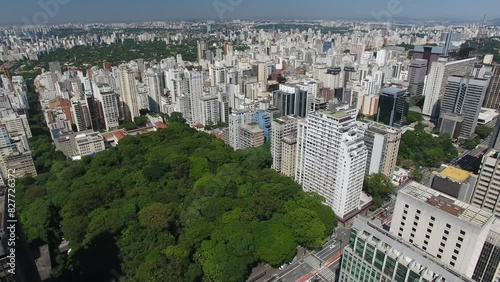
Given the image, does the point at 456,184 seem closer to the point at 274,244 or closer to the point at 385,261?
the point at 385,261

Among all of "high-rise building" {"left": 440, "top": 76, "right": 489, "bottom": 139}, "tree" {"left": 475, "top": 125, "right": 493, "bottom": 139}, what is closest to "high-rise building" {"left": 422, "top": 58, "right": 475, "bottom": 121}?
"high-rise building" {"left": 440, "top": 76, "right": 489, "bottom": 139}

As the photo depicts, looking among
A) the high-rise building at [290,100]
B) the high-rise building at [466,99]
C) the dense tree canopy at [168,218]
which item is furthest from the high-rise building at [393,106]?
the dense tree canopy at [168,218]

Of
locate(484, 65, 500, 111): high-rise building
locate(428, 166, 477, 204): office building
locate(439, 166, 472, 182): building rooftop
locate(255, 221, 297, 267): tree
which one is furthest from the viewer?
locate(484, 65, 500, 111): high-rise building

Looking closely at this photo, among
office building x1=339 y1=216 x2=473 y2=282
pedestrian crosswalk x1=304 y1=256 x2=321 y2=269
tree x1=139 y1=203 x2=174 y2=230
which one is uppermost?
office building x1=339 y1=216 x2=473 y2=282

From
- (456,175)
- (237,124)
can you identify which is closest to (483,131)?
(456,175)

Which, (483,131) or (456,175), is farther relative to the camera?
(483,131)

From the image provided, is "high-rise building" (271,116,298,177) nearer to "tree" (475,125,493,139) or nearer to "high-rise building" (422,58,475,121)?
"tree" (475,125,493,139)

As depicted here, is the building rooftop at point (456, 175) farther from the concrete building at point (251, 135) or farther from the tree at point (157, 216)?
the tree at point (157, 216)
